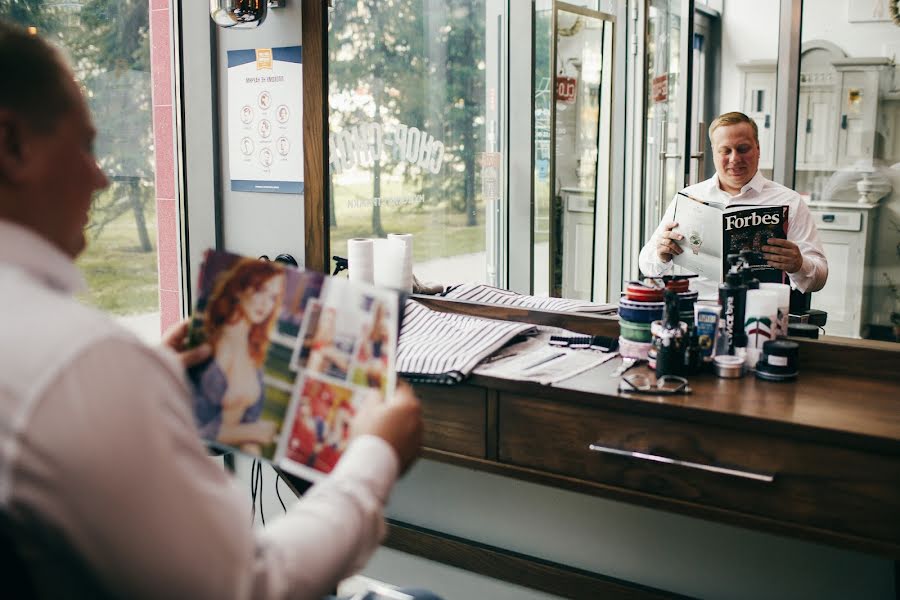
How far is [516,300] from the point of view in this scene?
2.63 meters

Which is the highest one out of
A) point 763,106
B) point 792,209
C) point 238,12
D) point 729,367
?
point 238,12

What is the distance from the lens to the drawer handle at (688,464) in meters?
1.74

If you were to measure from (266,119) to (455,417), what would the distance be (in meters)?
1.30

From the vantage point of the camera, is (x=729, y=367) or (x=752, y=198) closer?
(x=729, y=367)

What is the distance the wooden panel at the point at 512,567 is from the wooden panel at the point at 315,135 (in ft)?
3.03

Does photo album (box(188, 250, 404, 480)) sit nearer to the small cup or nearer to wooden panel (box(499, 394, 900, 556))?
wooden panel (box(499, 394, 900, 556))

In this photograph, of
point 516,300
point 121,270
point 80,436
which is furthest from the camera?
point 121,270

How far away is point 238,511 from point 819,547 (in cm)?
176

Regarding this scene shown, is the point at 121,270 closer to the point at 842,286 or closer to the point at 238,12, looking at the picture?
the point at 238,12

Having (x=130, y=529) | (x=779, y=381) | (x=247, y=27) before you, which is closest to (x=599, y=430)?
(x=779, y=381)

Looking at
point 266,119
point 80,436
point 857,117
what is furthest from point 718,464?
point 266,119

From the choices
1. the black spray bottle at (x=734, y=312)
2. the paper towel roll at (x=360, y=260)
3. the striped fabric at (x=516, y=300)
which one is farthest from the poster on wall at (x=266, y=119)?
the black spray bottle at (x=734, y=312)

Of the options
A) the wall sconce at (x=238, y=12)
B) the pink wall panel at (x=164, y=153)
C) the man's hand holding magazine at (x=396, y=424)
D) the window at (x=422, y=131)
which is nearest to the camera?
the man's hand holding magazine at (x=396, y=424)

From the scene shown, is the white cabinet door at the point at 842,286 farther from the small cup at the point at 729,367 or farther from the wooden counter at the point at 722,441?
the small cup at the point at 729,367
